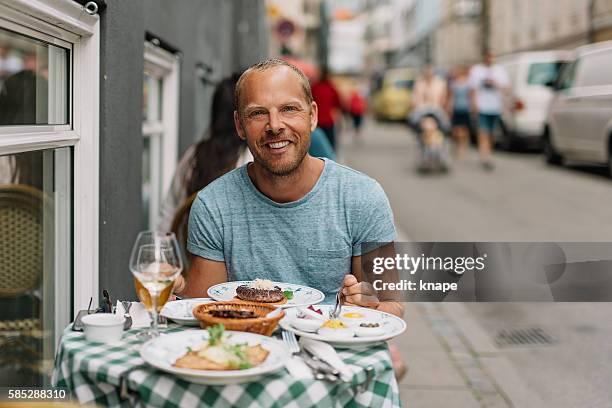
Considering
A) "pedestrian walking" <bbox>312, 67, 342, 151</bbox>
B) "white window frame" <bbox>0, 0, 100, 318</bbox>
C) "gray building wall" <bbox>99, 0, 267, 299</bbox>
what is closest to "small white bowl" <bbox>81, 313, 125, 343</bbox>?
"white window frame" <bbox>0, 0, 100, 318</bbox>

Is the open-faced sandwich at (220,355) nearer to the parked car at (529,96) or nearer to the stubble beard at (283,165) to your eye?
the stubble beard at (283,165)

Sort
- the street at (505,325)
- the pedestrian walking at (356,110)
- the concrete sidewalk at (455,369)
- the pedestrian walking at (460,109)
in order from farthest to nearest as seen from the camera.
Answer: the pedestrian walking at (356,110) < the pedestrian walking at (460,109) < the street at (505,325) < the concrete sidewalk at (455,369)

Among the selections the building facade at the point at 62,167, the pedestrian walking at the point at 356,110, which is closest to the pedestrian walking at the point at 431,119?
the pedestrian walking at the point at 356,110

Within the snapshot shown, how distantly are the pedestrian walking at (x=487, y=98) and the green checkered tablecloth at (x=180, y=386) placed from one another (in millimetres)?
14574

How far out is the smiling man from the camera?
288cm

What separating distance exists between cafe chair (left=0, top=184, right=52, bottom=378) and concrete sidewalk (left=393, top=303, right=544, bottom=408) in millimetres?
1898

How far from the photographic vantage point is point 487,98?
16.5 meters

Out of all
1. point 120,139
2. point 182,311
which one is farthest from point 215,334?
point 120,139

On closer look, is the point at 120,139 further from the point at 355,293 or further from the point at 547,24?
the point at 547,24

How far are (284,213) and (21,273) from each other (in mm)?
1369

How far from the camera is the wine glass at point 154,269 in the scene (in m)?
2.32

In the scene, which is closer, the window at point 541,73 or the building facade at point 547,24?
the building facade at point 547,24

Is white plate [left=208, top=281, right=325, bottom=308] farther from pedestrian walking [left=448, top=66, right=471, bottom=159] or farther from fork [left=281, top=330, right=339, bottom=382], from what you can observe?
pedestrian walking [left=448, top=66, right=471, bottom=159]

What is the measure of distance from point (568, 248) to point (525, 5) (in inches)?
649
